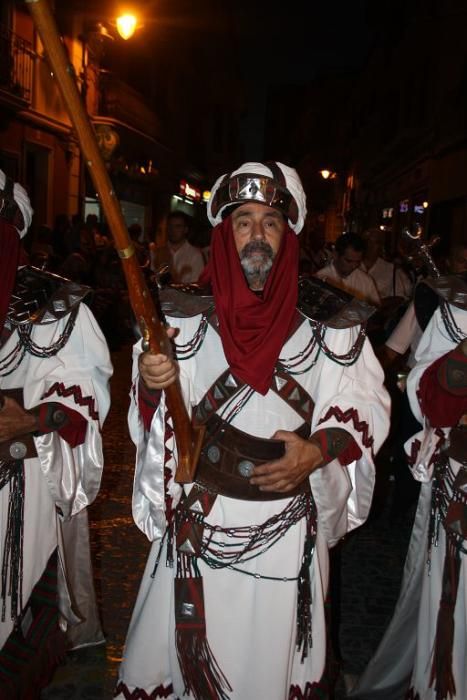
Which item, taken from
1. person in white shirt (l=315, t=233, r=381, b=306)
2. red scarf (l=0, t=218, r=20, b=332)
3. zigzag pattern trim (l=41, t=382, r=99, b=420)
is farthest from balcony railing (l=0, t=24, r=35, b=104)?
zigzag pattern trim (l=41, t=382, r=99, b=420)

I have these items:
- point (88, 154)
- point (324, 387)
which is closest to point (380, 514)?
point (324, 387)

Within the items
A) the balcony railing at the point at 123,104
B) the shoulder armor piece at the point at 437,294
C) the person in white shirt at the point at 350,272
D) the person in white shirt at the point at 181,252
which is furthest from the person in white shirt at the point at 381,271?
the balcony railing at the point at 123,104

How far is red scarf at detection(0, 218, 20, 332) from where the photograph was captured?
2.76 metres

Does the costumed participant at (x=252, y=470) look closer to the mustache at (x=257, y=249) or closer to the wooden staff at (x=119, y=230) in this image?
the mustache at (x=257, y=249)

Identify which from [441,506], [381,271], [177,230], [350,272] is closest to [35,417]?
[441,506]

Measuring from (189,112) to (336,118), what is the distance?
60.1ft

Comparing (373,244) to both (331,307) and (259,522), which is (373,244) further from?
(259,522)

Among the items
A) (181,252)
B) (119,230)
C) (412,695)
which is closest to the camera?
(119,230)

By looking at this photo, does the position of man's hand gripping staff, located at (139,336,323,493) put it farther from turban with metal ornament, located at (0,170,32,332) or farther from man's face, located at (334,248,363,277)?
man's face, located at (334,248,363,277)

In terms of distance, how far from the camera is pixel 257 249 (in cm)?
265

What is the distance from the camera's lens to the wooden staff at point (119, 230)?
1538 millimetres

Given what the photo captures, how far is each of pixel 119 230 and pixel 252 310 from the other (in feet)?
2.82

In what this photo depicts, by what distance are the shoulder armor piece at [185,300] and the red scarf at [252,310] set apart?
60 mm

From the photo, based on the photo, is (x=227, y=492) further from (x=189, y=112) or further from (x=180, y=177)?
(x=189, y=112)
